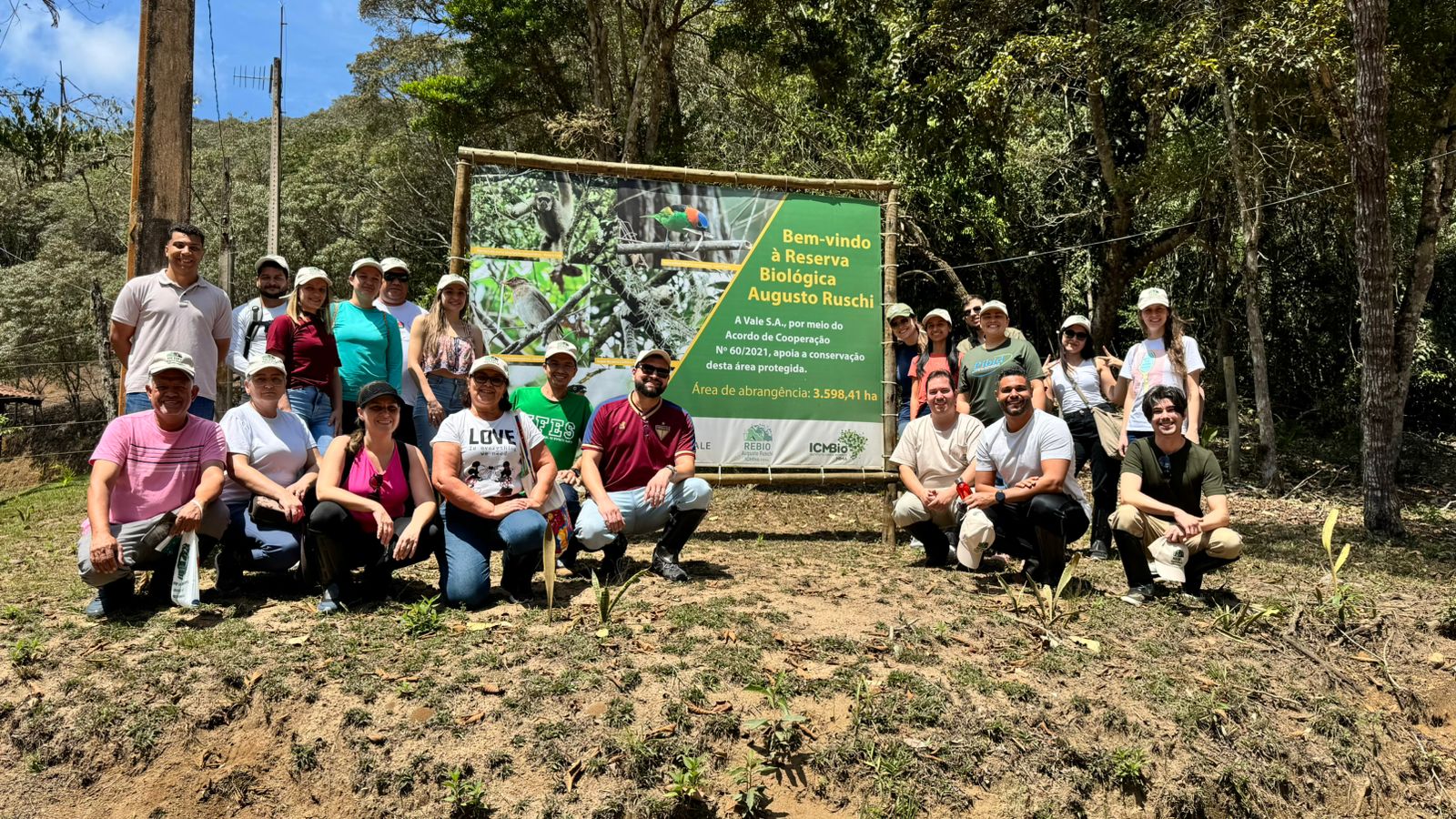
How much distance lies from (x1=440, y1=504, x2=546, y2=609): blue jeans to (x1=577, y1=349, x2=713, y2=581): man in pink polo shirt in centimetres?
52

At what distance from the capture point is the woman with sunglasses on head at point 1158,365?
20.5ft

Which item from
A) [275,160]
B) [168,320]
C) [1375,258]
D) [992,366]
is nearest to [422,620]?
[168,320]

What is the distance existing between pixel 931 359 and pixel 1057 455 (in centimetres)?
174

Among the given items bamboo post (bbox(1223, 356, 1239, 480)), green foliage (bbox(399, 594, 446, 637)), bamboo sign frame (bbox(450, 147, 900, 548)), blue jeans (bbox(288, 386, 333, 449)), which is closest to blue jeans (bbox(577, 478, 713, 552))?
green foliage (bbox(399, 594, 446, 637))

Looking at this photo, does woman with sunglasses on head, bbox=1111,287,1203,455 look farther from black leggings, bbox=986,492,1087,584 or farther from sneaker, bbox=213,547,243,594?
sneaker, bbox=213,547,243,594

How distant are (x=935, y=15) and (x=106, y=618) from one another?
1134 centimetres

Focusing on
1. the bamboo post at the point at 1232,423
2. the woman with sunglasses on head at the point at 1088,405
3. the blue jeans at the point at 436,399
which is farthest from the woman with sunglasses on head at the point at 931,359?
the bamboo post at the point at 1232,423

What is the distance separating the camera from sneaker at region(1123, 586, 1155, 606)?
5261mm

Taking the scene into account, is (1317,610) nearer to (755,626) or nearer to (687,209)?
(755,626)

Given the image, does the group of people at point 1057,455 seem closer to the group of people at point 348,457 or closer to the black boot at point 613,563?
the group of people at point 348,457

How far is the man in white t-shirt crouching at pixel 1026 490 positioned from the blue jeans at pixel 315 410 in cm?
→ 373

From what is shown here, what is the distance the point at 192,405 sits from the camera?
5.23 meters

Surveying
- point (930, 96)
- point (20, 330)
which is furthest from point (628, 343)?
point (20, 330)

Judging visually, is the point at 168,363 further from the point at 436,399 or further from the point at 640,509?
the point at 640,509
